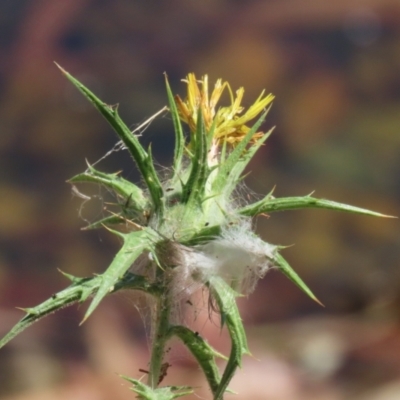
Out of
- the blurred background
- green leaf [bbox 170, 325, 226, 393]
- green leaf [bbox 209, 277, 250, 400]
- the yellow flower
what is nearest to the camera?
green leaf [bbox 209, 277, 250, 400]

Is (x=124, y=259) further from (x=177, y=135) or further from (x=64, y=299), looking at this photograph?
(x=177, y=135)

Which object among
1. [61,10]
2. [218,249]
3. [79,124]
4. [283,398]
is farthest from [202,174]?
[61,10]

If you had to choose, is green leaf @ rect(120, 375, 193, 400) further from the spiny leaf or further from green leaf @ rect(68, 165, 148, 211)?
green leaf @ rect(68, 165, 148, 211)

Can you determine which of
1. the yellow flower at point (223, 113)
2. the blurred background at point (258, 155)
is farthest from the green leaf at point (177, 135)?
the blurred background at point (258, 155)

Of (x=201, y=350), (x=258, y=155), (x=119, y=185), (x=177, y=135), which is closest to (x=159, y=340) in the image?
(x=201, y=350)

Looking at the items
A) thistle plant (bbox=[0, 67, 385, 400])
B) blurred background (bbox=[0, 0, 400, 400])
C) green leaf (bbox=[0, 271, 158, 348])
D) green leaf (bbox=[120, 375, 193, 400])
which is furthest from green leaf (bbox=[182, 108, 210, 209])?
blurred background (bbox=[0, 0, 400, 400])
